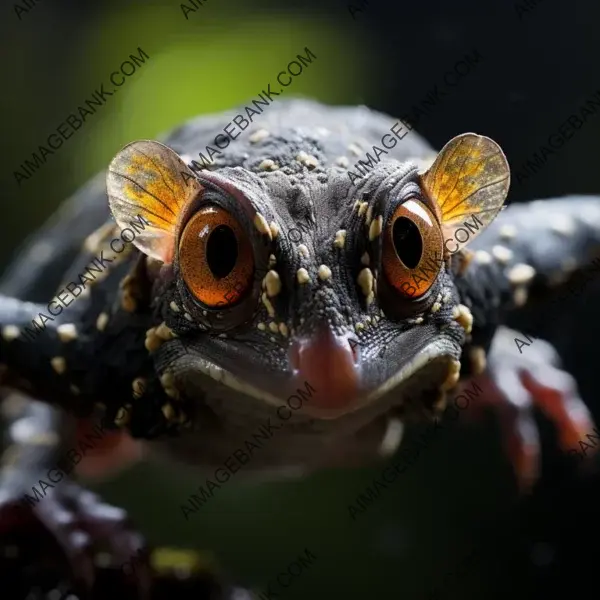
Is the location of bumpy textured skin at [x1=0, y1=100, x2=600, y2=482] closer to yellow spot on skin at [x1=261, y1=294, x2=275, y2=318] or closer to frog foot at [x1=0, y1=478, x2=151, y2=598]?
yellow spot on skin at [x1=261, y1=294, x2=275, y2=318]

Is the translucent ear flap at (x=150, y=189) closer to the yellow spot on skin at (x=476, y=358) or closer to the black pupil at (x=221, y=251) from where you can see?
the black pupil at (x=221, y=251)

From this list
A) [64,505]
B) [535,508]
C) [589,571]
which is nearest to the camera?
[64,505]

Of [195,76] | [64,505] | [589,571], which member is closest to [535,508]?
[589,571]

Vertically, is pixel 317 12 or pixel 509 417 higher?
pixel 317 12

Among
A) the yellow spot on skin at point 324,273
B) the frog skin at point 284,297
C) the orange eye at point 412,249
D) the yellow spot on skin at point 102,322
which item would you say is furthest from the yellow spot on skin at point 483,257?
the yellow spot on skin at point 102,322

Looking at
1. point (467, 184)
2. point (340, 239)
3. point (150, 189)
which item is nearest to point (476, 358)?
point (467, 184)

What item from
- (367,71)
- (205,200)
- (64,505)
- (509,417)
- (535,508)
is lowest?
(64,505)

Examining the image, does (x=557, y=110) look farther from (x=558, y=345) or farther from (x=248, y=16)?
(x=248, y=16)

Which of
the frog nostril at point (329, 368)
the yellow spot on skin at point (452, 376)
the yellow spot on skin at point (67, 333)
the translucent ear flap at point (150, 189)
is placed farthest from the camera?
the yellow spot on skin at point (67, 333)
